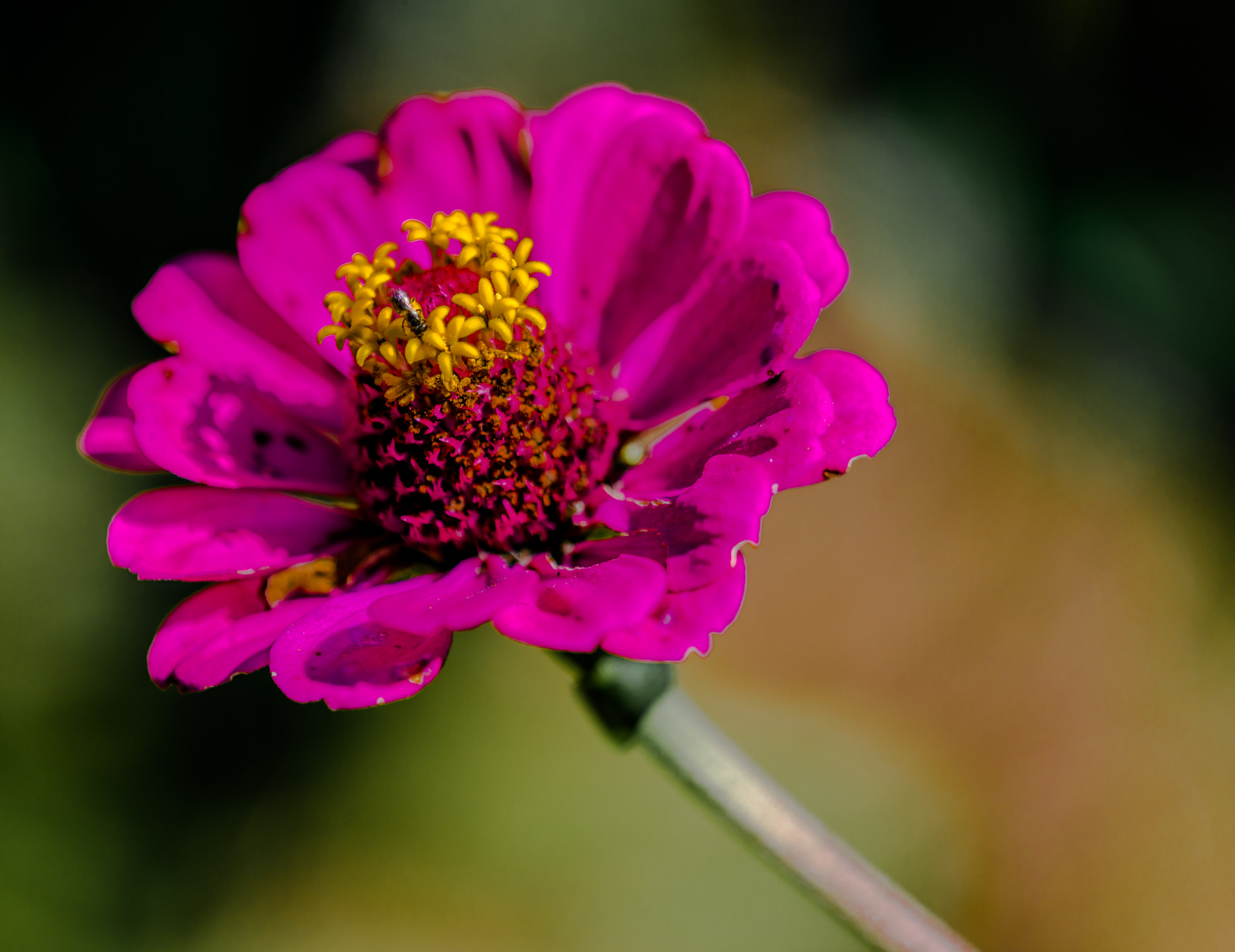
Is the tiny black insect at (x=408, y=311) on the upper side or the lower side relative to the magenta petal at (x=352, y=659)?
upper

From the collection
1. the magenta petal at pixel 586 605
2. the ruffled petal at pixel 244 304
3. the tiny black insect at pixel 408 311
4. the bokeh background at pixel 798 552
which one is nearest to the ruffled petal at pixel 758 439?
the magenta petal at pixel 586 605

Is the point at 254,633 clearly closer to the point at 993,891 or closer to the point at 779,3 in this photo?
the point at 993,891

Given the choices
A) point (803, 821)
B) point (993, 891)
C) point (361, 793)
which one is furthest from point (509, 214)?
point (993, 891)

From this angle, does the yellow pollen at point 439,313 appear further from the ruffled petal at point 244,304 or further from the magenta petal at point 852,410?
the magenta petal at point 852,410

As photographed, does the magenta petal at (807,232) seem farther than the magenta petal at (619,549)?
Yes

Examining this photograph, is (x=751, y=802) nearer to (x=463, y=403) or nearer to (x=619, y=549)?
(x=619, y=549)

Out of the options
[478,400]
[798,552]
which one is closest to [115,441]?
[478,400]
